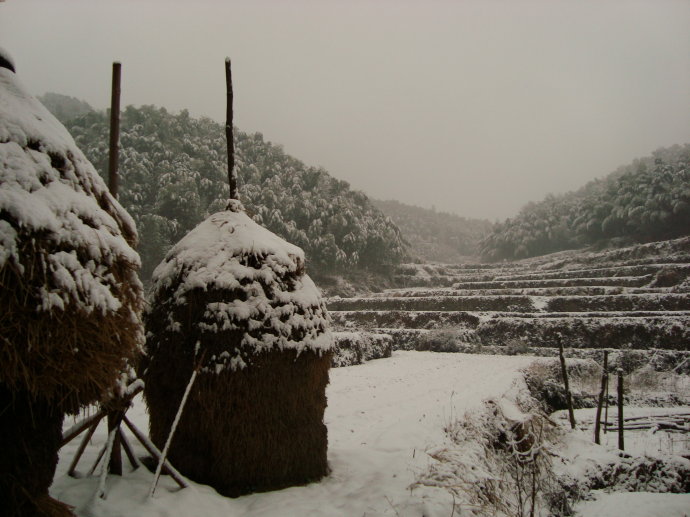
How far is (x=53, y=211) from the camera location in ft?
5.98

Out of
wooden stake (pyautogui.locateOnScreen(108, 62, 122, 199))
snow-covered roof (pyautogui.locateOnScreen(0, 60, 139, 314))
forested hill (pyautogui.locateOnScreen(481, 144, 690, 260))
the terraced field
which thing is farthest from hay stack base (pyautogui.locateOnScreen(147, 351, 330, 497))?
forested hill (pyautogui.locateOnScreen(481, 144, 690, 260))

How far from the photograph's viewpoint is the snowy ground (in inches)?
112

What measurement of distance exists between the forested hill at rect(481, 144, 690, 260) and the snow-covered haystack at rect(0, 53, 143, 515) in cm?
3994

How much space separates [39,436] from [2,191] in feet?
3.92

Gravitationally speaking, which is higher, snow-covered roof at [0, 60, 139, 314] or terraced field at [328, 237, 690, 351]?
snow-covered roof at [0, 60, 139, 314]

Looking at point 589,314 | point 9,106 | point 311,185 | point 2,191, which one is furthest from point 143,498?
point 311,185

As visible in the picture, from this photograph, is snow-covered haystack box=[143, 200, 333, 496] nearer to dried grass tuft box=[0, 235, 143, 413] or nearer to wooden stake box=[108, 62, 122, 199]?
wooden stake box=[108, 62, 122, 199]

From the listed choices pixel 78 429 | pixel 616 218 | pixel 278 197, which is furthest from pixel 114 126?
pixel 616 218

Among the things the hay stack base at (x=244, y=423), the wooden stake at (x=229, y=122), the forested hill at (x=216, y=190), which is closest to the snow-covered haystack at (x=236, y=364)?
the hay stack base at (x=244, y=423)

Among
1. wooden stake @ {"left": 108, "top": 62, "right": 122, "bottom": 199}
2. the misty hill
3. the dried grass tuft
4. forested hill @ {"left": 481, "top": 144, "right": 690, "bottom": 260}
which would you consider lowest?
the dried grass tuft

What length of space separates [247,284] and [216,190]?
30184 millimetres

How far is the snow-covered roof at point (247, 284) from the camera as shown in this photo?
335 centimetres

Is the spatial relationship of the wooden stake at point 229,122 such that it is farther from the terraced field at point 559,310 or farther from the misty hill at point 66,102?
the misty hill at point 66,102

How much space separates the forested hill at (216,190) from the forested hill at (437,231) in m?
33.2
